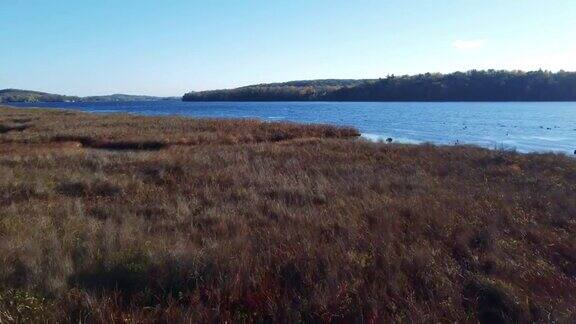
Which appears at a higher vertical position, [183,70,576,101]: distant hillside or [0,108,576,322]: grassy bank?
[0,108,576,322]: grassy bank

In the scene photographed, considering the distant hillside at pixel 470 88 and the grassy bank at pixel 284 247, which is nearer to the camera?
the grassy bank at pixel 284 247

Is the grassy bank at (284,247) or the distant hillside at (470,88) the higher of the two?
the grassy bank at (284,247)

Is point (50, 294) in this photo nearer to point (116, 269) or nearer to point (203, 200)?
point (116, 269)

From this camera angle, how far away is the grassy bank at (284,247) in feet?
17.4

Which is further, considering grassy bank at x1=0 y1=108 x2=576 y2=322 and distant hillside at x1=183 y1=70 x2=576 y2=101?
distant hillside at x1=183 y1=70 x2=576 y2=101

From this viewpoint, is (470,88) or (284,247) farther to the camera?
(470,88)

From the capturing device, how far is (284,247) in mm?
7027

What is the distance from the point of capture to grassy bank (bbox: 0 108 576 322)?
209 inches

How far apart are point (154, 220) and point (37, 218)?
6.52 ft

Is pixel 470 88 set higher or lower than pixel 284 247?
lower

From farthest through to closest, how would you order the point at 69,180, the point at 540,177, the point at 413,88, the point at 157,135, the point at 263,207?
the point at 413,88 → the point at 157,135 → the point at 540,177 → the point at 69,180 → the point at 263,207

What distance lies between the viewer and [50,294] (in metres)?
5.51

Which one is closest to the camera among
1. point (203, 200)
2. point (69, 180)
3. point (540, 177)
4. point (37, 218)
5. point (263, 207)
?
point (37, 218)

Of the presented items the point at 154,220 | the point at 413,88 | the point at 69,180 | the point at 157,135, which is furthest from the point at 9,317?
the point at 413,88
